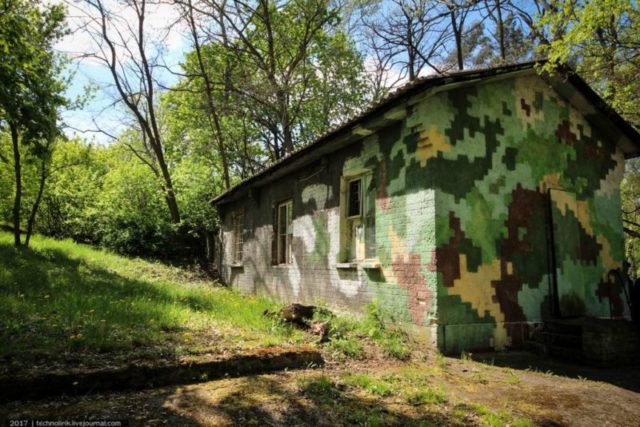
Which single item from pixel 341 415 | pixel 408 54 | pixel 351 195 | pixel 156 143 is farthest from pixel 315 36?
pixel 341 415

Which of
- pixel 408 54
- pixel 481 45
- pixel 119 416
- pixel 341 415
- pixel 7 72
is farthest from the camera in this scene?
pixel 408 54

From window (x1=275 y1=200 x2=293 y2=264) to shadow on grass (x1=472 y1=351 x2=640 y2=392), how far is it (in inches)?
250

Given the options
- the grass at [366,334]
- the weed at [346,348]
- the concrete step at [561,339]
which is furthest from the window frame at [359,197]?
the concrete step at [561,339]

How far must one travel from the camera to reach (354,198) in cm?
902

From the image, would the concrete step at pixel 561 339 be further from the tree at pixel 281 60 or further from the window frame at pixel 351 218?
the tree at pixel 281 60

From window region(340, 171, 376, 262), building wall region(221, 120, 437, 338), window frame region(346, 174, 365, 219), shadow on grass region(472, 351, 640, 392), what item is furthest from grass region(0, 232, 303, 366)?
shadow on grass region(472, 351, 640, 392)

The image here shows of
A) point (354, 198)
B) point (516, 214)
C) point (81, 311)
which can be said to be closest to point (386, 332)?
point (354, 198)

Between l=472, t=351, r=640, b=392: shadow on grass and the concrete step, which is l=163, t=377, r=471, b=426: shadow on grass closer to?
l=472, t=351, r=640, b=392: shadow on grass

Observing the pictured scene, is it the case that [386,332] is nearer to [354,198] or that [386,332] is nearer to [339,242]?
[339,242]

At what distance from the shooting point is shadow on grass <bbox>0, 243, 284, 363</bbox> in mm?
5121

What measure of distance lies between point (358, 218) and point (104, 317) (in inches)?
192

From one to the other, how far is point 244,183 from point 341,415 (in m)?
9.96

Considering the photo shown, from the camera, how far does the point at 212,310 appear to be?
8.71m

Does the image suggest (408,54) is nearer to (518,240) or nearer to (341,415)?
(518,240)
